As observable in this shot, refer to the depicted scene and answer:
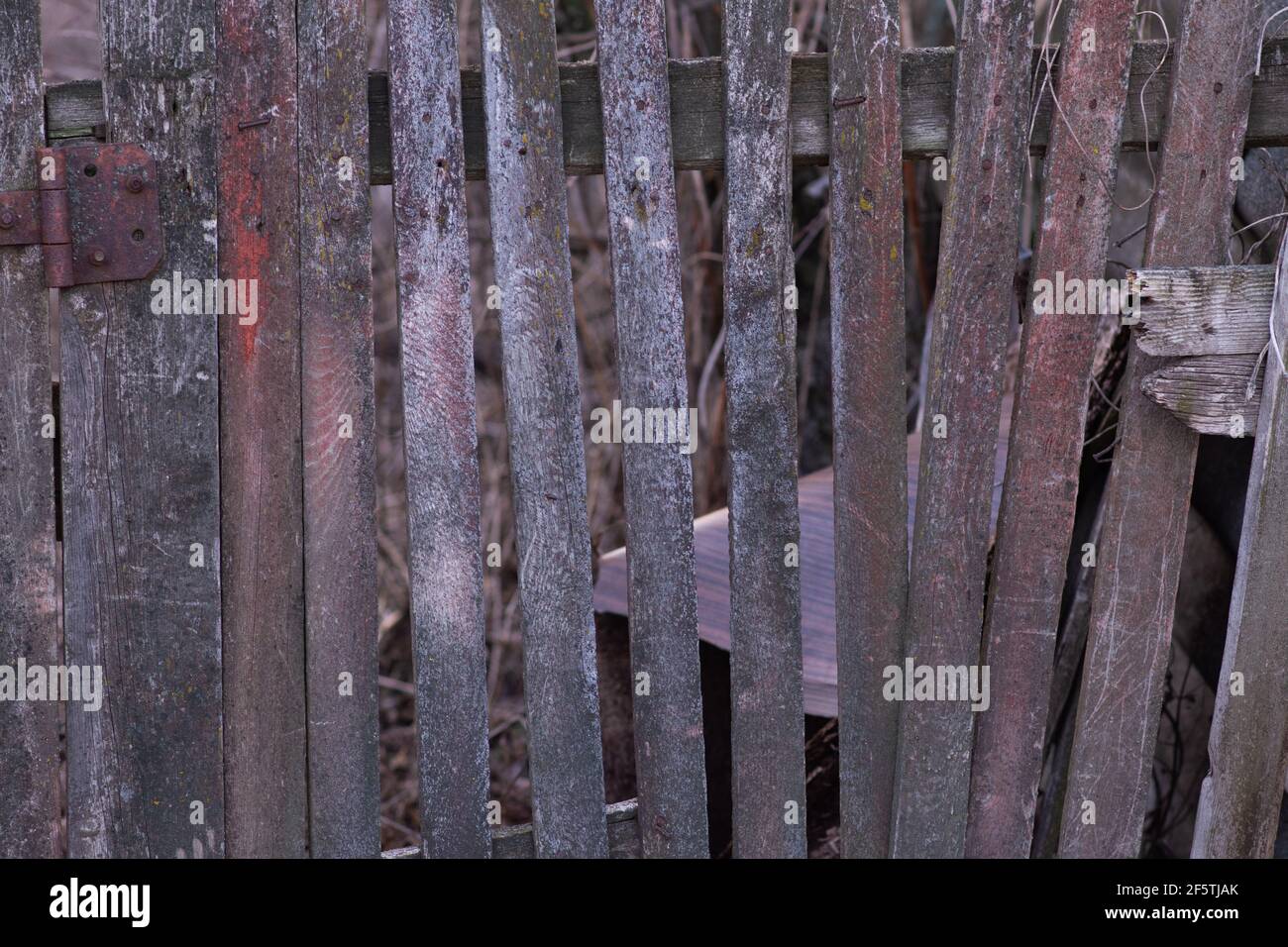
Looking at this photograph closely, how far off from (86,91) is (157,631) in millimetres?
1107

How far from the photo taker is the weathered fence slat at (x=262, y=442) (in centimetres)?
224

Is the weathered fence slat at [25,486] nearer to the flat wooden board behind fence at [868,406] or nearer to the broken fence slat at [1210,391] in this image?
the flat wooden board behind fence at [868,406]

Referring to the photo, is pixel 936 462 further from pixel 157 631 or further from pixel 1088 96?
pixel 157 631

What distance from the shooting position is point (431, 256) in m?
2.27

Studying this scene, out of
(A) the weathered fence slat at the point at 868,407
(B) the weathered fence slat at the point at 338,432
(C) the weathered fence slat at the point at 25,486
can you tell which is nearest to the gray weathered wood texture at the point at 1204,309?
(A) the weathered fence slat at the point at 868,407

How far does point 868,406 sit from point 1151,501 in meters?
0.67

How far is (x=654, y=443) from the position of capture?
7.61ft

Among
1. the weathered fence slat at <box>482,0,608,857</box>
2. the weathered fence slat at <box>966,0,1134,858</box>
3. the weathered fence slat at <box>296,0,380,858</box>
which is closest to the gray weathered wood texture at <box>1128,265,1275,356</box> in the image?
the weathered fence slat at <box>966,0,1134,858</box>

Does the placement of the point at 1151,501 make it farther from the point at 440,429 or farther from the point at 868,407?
the point at 440,429

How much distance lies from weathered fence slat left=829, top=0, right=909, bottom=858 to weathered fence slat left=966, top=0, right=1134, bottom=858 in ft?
0.75

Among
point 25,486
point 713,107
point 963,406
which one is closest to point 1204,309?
point 963,406

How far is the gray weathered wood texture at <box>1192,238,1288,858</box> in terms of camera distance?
2338 millimetres

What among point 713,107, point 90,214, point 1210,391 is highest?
point 713,107
